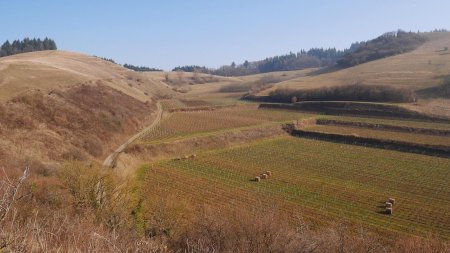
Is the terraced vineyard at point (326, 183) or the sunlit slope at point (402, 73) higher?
the sunlit slope at point (402, 73)

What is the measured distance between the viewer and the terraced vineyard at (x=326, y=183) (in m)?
36.0

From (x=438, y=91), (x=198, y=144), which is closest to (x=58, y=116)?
(x=198, y=144)

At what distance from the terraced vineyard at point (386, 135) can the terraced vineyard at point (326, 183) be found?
630cm

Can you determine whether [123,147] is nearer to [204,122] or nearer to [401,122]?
[204,122]

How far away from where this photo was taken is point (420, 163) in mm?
55750

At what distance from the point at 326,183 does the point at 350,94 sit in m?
76.2

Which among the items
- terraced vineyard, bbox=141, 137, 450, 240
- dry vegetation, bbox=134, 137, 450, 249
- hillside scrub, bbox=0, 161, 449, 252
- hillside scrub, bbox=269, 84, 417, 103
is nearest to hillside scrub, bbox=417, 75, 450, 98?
hillside scrub, bbox=269, 84, 417, 103

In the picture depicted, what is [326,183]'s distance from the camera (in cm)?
4650

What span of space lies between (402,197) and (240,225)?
25.2 metres

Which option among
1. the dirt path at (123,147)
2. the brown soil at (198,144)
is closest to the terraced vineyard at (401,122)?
the brown soil at (198,144)

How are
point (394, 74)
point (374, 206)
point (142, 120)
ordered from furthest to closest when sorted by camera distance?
1. point (394, 74)
2. point (142, 120)
3. point (374, 206)

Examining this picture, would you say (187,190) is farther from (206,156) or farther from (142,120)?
(142,120)

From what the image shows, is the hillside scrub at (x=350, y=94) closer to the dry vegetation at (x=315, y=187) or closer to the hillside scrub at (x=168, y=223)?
the dry vegetation at (x=315, y=187)

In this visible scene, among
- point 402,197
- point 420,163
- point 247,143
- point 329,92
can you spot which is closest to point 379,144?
point 420,163
